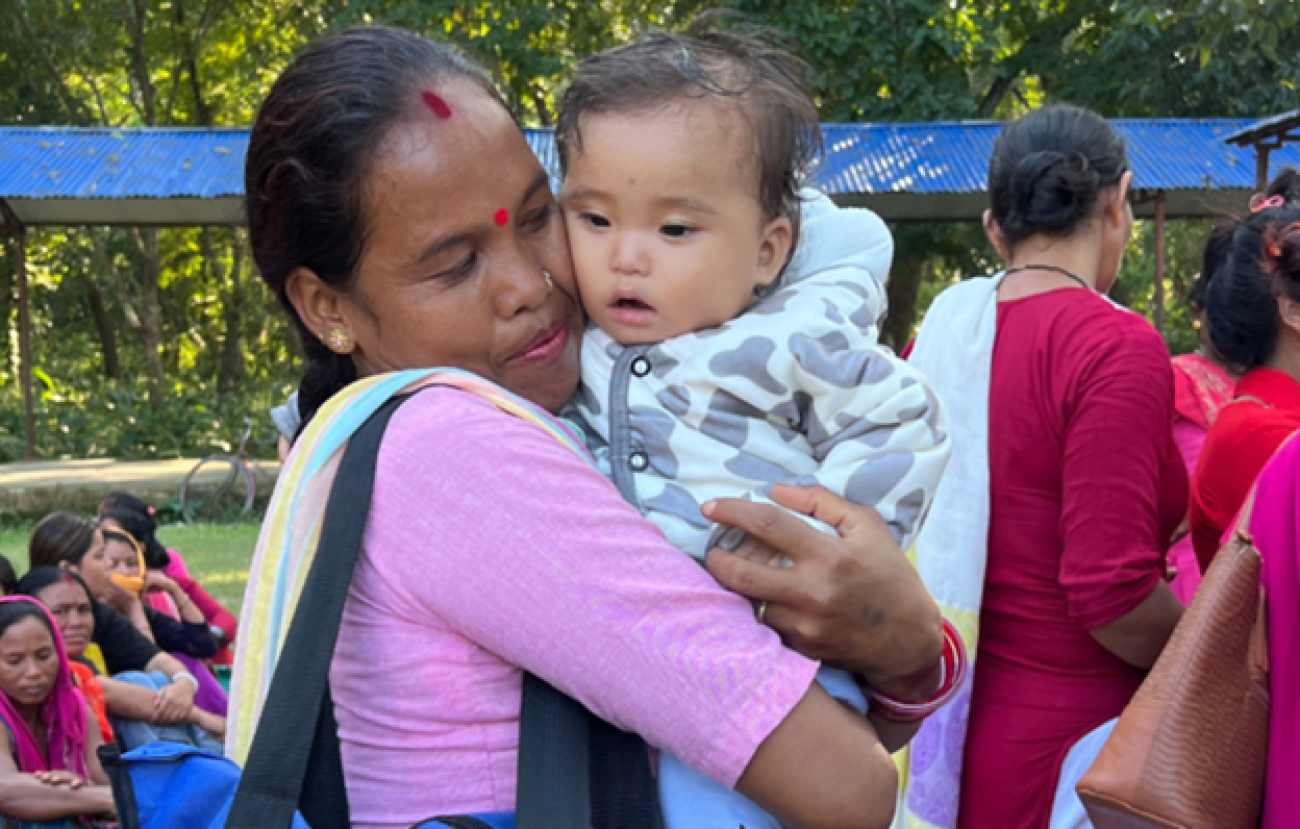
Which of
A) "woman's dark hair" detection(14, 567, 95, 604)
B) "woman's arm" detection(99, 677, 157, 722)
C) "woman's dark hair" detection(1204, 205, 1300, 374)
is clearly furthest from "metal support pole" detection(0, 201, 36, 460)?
"woman's dark hair" detection(1204, 205, 1300, 374)

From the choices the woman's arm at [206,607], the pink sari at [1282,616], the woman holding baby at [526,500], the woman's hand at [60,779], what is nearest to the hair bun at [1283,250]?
the pink sari at [1282,616]

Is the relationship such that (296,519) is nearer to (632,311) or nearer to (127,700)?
(632,311)

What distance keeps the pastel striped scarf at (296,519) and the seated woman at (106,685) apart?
14.3 ft

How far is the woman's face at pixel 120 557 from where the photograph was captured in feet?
21.7

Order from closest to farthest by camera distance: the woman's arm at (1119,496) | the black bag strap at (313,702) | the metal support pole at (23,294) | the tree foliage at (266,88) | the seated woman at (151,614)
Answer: the black bag strap at (313,702) < the woman's arm at (1119,496) < the seated woman at (151,614) < the metal support pole at (23,294) < the tree foliage at (266,88)

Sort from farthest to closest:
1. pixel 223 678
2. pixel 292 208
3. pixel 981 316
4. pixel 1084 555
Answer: pixel 223 678, pixel 981 316, pixel 1084 555, pixel 292 208

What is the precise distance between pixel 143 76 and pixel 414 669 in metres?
22.0

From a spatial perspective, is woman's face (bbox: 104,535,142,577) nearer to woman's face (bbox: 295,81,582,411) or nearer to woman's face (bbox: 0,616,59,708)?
woman's face (bbox: 0,616,59,708)

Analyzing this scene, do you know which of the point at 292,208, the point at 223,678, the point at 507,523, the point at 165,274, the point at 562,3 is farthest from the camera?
the point at 165,274

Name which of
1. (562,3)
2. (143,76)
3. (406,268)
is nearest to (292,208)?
(406,268)

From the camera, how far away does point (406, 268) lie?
5.23ft

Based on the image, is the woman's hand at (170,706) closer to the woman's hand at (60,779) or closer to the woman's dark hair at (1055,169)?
the woman's hand at (60,779)

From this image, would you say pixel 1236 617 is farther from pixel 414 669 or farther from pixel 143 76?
pixel 143 76

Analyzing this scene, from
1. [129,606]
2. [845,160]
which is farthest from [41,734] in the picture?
[845,160]
